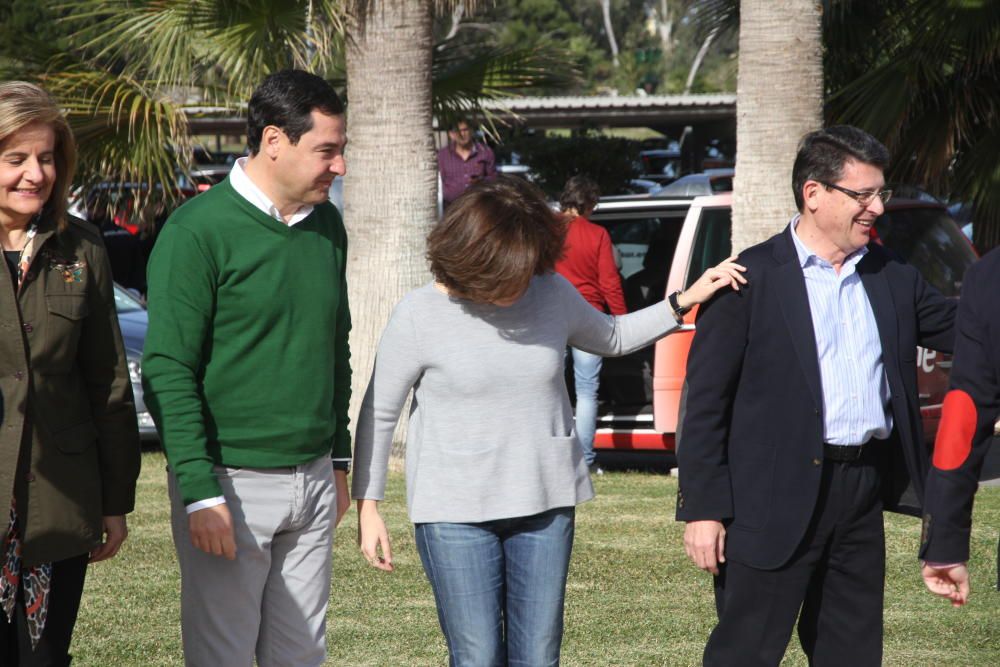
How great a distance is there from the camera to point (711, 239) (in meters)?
8.91

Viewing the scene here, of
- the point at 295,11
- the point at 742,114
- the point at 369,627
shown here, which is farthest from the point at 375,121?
the point at 369,627

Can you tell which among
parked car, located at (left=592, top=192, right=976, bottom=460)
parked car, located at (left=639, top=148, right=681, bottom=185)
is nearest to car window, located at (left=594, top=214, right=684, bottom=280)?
parked car, located at (left=592, top=192, right=976, bottom=460)

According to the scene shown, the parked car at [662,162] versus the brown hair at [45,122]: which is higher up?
the parked car at [662,162]

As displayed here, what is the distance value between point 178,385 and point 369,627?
2.47 m

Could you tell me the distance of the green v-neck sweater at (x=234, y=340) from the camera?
3365 millimetres

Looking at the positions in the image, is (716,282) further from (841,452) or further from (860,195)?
(841,452)

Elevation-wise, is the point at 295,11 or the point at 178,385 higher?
the point at 295,11

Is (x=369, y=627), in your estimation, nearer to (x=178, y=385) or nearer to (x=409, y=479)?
(x=409, y=479)

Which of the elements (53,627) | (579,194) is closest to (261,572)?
(53,627)

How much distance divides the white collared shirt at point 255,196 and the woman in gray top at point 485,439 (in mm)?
369

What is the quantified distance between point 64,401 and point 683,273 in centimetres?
585

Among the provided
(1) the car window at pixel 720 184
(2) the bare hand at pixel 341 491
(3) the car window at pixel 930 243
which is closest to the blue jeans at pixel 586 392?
(3) the car window at pixel 930 243

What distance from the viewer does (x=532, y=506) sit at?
3514 mm

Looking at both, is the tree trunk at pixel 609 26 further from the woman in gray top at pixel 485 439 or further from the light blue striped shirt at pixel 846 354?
the woman in gray top at pixel 485 439
